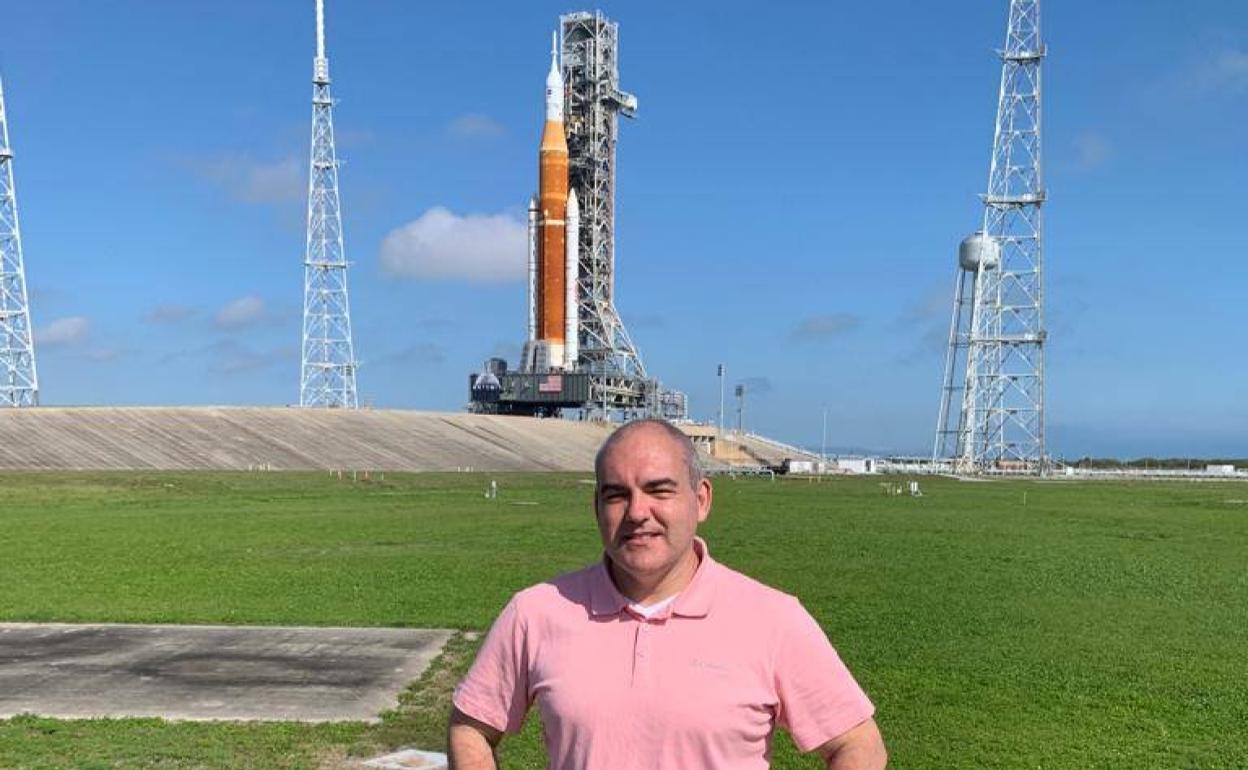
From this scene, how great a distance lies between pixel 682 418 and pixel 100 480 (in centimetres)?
6290

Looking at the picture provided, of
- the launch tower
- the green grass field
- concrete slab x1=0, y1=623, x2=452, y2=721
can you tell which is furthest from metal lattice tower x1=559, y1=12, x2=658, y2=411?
concrete slab x1=0, y1=623, x2=452, y2=721

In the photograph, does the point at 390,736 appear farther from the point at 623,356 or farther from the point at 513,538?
the point at 623,356

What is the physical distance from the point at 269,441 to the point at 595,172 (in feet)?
148

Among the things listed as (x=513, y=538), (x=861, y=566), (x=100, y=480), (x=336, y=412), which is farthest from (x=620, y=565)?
(x=336, y=412)

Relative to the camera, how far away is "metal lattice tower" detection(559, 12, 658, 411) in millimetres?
92312

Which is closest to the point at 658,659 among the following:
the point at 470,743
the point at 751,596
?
the point at 751,596

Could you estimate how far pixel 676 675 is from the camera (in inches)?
106

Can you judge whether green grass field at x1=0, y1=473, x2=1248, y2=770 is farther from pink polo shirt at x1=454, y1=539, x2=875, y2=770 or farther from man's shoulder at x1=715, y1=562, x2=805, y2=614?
man's shoulder at x1=715, y1=562, x2=805, y2=614

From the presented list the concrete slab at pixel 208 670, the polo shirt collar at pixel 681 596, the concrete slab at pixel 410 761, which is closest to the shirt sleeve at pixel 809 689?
the polo shirt collar at pixel 681 596

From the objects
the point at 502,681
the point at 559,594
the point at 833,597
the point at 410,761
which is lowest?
the point at 410,761

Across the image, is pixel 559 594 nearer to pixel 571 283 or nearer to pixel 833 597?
pixel 833 597

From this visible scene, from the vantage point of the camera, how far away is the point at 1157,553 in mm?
21375

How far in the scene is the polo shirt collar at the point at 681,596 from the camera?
2.77m

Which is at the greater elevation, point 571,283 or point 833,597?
point 571,283
